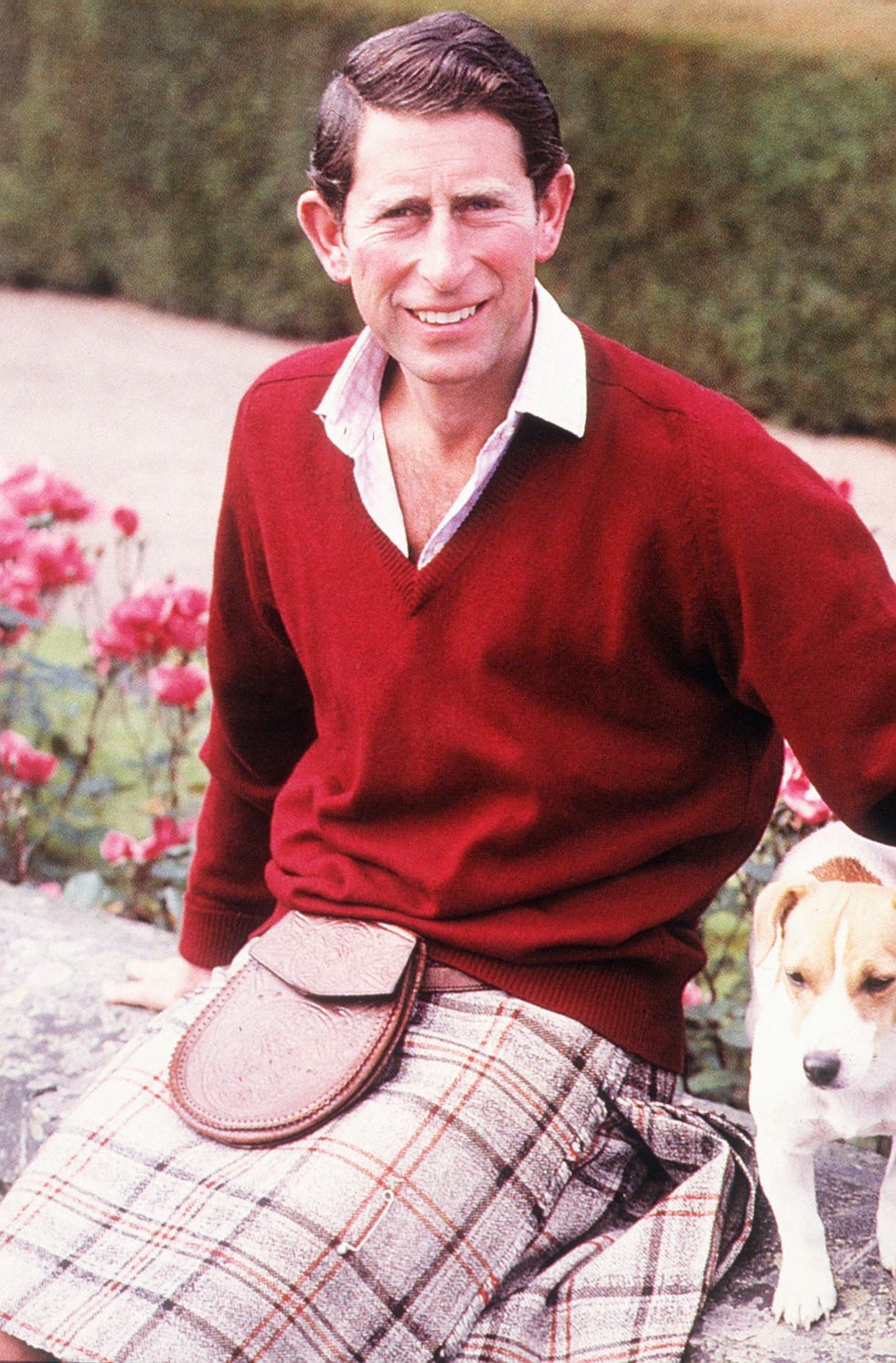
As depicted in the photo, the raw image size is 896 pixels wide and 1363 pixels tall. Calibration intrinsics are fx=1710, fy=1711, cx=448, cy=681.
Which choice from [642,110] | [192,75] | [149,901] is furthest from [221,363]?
[149,901]

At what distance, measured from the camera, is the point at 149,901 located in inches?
127

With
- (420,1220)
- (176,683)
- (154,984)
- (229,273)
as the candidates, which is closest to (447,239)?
(420,1220)

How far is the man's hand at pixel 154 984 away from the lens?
2.52 meters

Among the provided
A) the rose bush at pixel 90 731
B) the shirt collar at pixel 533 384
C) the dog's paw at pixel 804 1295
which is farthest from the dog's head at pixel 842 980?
the rose bush at pixel 90 731

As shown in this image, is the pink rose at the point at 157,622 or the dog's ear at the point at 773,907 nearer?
the dog's ear at the point at 773,907

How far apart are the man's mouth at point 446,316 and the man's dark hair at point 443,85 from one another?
15cm

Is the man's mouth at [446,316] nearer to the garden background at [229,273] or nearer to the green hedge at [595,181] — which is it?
the garden background at [229,273]

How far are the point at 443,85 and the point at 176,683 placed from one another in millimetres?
1545

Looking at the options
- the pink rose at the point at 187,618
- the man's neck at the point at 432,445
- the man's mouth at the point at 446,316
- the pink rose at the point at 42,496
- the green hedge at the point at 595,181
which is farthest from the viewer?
the green hedge at the point at 595,181

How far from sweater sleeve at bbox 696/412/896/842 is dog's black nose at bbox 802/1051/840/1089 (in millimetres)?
275

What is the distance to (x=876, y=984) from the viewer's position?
1.63 metres

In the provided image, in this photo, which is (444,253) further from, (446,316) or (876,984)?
(876,984)

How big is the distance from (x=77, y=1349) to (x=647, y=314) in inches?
315

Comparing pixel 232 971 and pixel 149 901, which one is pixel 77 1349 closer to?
pixel 232 971
